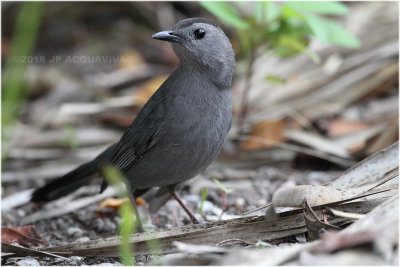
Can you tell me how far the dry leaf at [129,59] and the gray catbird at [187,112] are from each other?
377cm

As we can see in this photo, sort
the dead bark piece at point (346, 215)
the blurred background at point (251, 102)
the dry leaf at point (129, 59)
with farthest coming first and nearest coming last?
1. the dry leaf at point (129, 59)
2. the blurred background at point (251, 102)
3. the dead bark piece at point (346, 215)

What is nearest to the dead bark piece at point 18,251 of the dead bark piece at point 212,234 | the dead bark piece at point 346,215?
the dead bark piece at point 212,234

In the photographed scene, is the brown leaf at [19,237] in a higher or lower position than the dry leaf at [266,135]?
lower

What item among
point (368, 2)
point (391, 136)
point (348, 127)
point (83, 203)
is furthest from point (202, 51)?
point (368, 2)

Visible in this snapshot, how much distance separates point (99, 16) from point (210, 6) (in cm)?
481

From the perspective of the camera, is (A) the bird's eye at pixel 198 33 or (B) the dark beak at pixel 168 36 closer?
(B) the dark beak at pixel 168 36

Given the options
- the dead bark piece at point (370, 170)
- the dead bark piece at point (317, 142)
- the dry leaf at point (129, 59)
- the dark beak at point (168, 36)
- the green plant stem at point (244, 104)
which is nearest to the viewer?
the dead bark piece at point (370, 170)

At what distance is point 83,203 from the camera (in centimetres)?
452

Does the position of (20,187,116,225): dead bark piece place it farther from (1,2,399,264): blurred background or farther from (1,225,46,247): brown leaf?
(1,225,46,247): brown leaf

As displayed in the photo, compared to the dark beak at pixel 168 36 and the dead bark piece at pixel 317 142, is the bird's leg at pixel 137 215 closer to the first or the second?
the dark beak at pixel 168 36

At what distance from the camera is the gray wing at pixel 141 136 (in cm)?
381

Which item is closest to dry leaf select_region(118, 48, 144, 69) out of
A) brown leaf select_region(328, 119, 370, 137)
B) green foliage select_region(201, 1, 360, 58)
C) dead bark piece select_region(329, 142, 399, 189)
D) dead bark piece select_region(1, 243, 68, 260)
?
green foliage select_region(201, 1, 360, 58)

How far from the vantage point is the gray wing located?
12.5 ft

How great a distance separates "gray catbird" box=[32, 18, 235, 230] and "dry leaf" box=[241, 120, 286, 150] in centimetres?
158
